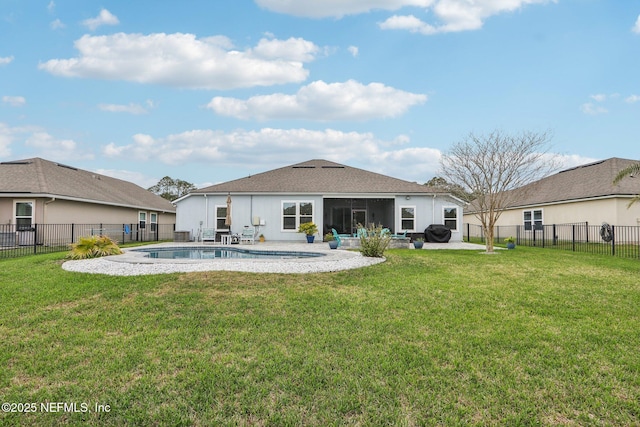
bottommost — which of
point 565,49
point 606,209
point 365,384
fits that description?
point 365,384

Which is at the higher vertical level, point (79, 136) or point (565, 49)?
point (565, 49)

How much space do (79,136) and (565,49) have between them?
82.3 ft

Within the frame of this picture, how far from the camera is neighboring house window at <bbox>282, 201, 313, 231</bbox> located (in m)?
20.2

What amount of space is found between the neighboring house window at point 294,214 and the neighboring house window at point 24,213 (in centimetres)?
1277

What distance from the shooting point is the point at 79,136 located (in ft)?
66.3

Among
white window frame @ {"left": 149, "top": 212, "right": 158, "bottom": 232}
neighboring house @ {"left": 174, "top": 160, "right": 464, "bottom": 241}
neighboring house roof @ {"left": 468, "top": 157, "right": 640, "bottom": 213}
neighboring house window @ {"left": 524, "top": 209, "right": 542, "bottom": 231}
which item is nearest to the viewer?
neighboring house roof @ {"left": 468, "top": 157, "right": 640, "bottom": 213}

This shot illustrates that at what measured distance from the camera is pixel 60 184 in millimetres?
19547

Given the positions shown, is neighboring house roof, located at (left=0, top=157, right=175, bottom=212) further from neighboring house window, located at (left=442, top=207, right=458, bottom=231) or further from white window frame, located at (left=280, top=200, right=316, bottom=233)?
neighboring house window, located at (left=442, top=207, right=458, bottom=231)

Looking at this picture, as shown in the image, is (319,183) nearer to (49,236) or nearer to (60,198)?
(60,198)

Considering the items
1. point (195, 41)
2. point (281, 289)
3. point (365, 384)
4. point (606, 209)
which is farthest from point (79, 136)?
point (606, 209)

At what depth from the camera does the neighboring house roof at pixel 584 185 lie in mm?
19312

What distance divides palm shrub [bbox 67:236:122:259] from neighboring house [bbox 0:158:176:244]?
7.71 m

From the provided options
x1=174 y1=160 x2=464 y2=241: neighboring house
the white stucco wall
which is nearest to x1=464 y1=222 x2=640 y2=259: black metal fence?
the white stucco wall

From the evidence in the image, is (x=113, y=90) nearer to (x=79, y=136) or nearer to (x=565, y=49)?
(x=79, y=136)
